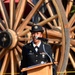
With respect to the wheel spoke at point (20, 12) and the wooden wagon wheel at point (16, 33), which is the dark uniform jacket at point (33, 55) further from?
the wheel spoke at point (20, 12)

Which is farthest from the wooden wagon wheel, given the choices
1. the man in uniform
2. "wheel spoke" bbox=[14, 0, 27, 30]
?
the man in uniform

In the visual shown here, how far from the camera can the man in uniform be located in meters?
4.63

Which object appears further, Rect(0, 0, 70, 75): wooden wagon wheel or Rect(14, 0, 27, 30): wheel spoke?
Rect(14, 0, 27, 30): wheel spoke

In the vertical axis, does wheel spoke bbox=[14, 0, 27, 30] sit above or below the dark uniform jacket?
above

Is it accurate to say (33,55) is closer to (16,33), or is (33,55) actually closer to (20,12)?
(16,33)

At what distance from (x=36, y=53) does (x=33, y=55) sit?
5cm

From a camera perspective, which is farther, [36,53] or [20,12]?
[20,12]

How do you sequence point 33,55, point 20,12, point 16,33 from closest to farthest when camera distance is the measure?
point 33,55 < point 16,33 < point 20,12

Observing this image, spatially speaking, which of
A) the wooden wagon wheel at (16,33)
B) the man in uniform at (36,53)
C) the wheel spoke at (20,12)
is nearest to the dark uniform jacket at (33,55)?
the man in uniform at (36,53)

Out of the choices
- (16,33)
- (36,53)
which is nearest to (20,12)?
(16,33)

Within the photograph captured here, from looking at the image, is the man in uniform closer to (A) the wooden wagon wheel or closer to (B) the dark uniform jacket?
(B) the dark uniform jacket

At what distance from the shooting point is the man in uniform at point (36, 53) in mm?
4633

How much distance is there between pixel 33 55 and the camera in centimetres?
471

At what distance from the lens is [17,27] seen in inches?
267
